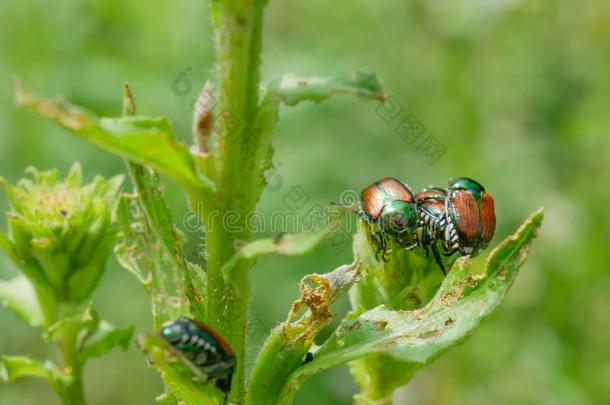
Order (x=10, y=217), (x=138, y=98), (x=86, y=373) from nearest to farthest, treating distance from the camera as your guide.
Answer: (x=10, y=217)
(x=138, y=98)
(x=86, y=373)

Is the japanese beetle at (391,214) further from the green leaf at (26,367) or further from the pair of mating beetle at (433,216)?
the green leaf at (26,367)

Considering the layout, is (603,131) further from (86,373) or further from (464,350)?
(86,373)

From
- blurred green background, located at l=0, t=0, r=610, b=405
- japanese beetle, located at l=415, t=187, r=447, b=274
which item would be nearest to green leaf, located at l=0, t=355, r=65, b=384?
japanese beetle, located at l=415, t=187, r=447, b=274

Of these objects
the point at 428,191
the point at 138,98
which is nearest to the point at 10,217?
the point at 428,191

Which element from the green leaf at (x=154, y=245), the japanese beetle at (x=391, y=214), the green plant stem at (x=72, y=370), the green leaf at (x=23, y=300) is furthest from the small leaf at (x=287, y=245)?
the green leaf at (x=23, y=300)

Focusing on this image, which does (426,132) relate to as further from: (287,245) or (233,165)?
(287,245)

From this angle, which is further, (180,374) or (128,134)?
(180,374)

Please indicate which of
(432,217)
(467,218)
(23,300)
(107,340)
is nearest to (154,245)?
(107,340)

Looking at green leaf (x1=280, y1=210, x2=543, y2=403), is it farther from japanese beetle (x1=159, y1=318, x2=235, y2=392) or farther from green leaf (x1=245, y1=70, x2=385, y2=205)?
green leaf (x1=245, y1=70, x2=385, y2=205)
